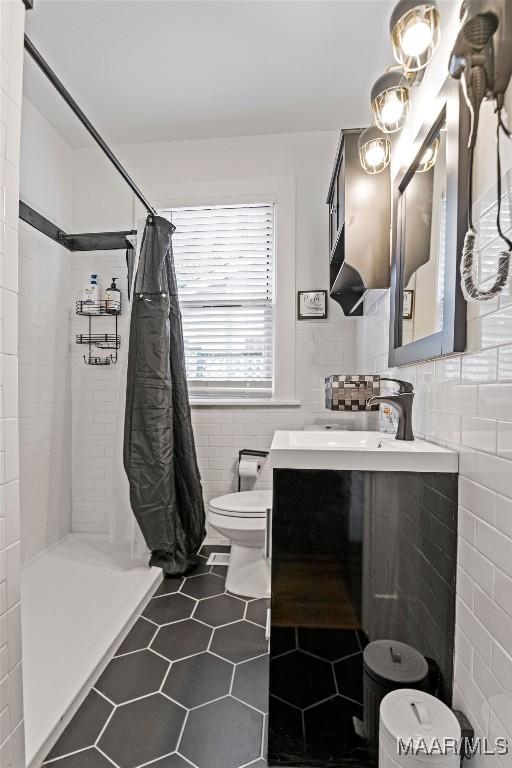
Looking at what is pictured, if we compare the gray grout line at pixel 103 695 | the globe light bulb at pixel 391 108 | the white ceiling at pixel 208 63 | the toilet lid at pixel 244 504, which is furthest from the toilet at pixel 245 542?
the white ceiling at pixel 208 63

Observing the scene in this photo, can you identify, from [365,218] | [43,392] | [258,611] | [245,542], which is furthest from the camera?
[43,392]

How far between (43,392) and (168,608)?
151cm

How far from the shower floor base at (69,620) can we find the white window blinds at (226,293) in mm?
1253

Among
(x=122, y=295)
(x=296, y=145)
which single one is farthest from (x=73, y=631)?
(x=296, y=145)

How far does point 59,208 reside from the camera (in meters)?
2.76

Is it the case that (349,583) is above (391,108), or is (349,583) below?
below

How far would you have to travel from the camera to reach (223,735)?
4.10 feet

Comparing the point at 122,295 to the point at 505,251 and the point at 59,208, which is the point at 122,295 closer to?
the point at 59,208

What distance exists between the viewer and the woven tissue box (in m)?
1.89

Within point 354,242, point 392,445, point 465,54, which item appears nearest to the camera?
point 465,54

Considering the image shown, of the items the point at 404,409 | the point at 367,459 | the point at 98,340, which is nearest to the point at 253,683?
the point at 367,459

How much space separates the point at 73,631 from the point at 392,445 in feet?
5.10

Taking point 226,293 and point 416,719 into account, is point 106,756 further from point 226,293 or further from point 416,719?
point 226,293

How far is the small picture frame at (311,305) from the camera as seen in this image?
2680 millimetres
